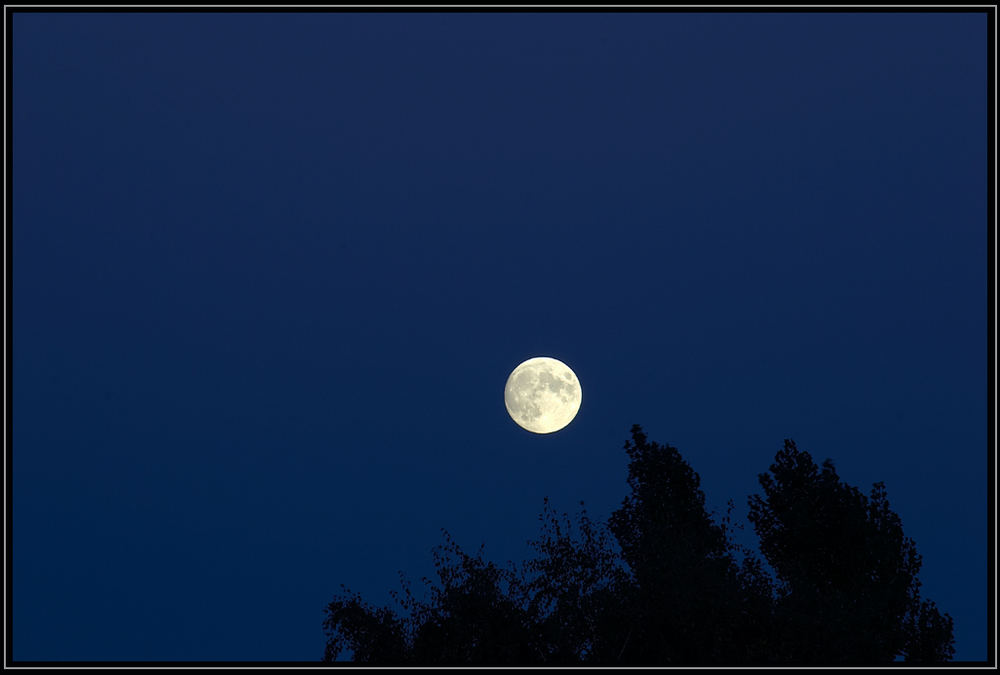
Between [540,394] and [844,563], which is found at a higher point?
[540,394]

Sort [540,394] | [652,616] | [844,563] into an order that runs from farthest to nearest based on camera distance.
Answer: [540,394] < [844,563] < [652,616]

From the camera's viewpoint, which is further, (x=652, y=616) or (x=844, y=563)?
(x=844, y=563)

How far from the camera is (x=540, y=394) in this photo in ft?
151

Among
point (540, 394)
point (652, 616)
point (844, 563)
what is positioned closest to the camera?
point (652, 616)

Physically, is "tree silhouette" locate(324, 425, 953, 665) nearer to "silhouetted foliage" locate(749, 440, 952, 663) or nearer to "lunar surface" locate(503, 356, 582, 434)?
"silhouetted foliage" locate(749, 440, 952, 663)

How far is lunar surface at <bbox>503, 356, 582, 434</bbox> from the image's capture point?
45.2 metres

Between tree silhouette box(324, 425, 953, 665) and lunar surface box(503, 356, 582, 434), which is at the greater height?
lunar surface box(503, 356, 582, 434)

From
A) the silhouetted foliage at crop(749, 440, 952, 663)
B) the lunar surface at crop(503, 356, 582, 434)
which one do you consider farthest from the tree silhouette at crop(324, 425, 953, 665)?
the lunar surface at crop(503, 356, 582, 434)

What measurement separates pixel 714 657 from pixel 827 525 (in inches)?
593
